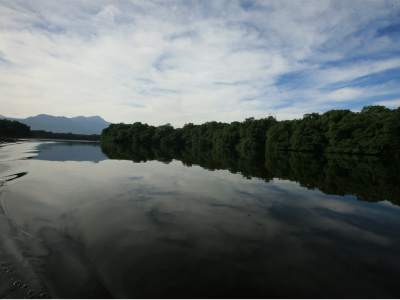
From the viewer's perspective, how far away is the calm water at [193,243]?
25.8 ft

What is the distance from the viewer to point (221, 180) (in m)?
28.5

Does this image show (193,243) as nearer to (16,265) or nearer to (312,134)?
(16,265)

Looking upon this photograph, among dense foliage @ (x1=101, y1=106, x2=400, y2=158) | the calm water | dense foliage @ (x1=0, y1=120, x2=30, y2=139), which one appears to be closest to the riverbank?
the calm water

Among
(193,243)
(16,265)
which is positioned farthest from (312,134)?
(16,265)

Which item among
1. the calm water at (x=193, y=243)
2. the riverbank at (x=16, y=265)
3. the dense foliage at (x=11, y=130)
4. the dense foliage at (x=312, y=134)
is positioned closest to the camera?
the riverbank at (x=16, y=265)

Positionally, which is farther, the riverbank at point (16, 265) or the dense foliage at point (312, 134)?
the dense foliage at point (312, 134)

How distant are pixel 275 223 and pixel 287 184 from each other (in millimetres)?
13676

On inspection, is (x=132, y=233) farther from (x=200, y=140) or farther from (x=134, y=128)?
(x=134, y=128)

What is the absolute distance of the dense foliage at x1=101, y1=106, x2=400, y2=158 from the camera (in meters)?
70.0

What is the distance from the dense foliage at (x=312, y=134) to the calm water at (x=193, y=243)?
2141 inches

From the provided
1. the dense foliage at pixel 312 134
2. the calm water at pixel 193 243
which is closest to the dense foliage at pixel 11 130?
the dense foliage at pixel 312 134

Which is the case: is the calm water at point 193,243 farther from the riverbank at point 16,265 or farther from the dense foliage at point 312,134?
the dense foliage at point 312,134

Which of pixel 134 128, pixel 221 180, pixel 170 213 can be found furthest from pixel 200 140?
pixel 170 213

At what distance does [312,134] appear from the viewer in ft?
280
